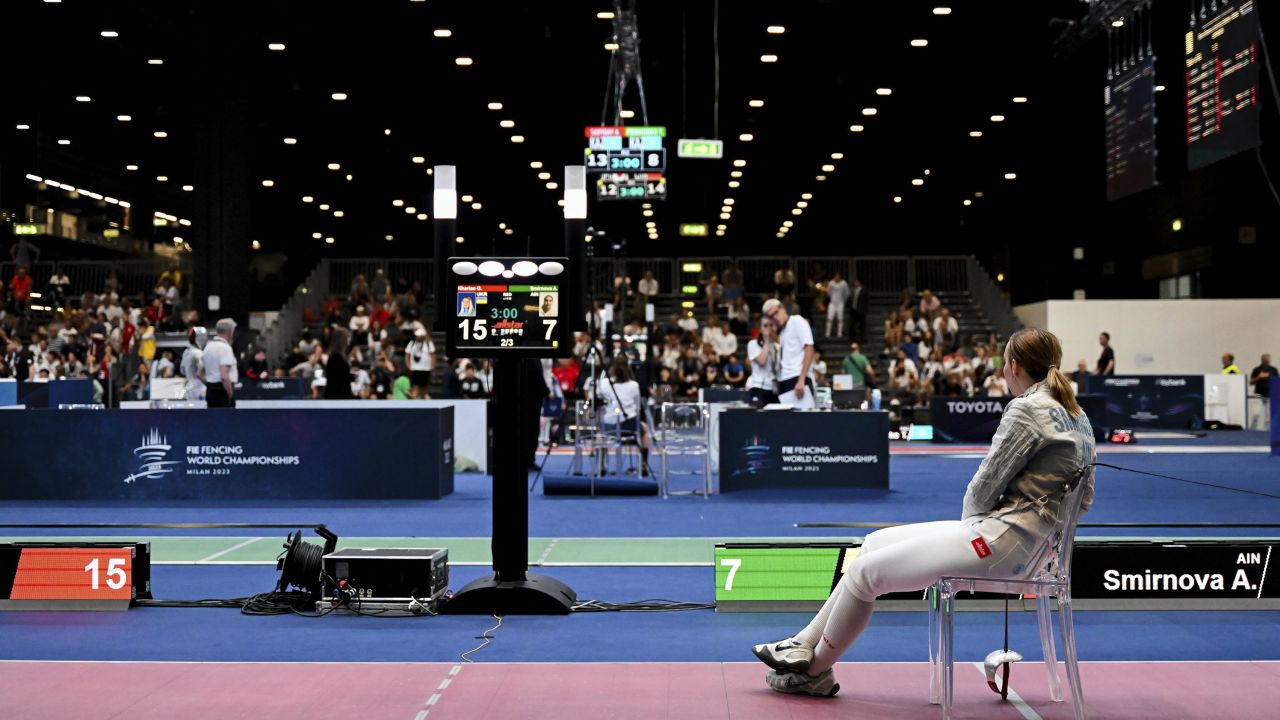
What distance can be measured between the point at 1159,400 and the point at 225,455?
18.2 meters

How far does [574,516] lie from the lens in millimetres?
10562

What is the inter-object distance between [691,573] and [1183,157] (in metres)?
19.9

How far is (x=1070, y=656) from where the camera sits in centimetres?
424

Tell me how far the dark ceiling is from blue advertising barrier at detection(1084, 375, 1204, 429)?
419 centimetres

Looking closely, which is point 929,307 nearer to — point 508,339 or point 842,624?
point 508,339

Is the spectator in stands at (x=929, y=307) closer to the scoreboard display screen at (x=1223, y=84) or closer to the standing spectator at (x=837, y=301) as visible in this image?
the standing spectator at (x=837, y=301)

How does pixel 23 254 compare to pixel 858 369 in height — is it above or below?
above

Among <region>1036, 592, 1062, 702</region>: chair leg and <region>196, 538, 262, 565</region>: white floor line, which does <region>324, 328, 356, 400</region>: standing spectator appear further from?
<region>1036, 592, 1062, 702</region>: chair leg

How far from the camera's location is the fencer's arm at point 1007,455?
4.32m

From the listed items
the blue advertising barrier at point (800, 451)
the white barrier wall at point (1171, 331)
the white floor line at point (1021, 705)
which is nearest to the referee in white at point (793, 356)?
the blue advertising barrier at point (800, 451)

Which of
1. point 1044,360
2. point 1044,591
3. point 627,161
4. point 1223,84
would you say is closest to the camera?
point 1044,591

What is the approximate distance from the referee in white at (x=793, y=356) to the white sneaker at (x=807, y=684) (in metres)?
7.90

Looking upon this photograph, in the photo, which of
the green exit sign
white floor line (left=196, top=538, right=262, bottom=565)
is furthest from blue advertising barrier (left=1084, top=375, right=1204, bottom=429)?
white floor line (left=196, top=538, right=262, bottom=565)

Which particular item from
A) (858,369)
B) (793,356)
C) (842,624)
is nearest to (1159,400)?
(858,369)
